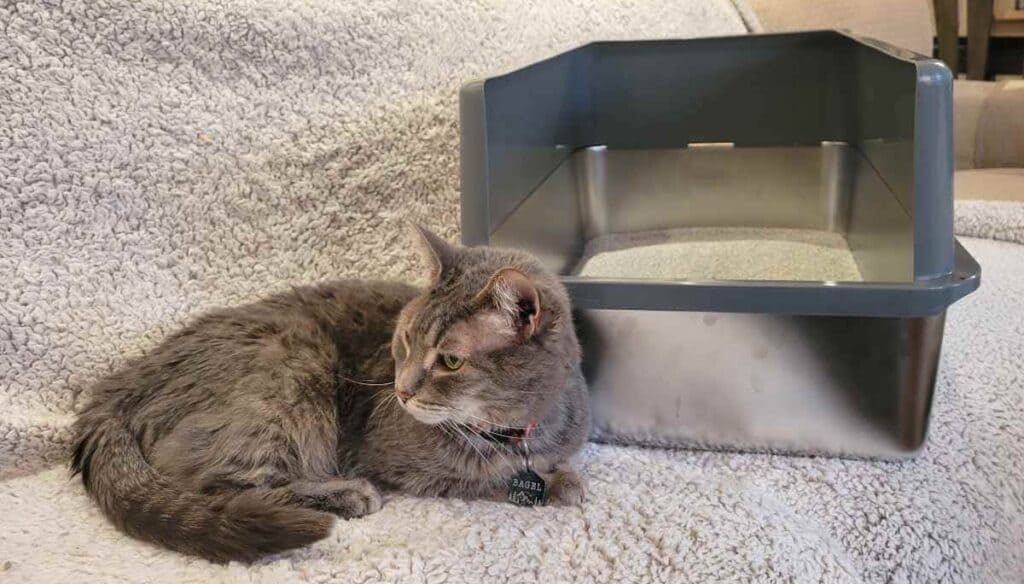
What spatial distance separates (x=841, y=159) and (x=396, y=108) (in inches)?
34.5

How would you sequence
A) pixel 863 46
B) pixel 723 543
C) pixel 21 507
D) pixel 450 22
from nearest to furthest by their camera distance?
pixel 723 543, pixel 21 507, pixel 863 46, pixel 450 22

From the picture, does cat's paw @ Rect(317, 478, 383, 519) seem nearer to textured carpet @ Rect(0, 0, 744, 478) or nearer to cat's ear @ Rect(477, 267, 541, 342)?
cat's ear @ Rect(477, 267, 541, 342)

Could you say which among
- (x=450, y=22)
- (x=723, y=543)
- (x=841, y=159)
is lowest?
(x=723, y=543)

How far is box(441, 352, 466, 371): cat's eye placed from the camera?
3.02ft

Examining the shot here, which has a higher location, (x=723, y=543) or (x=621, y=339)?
(x=621, y=339)

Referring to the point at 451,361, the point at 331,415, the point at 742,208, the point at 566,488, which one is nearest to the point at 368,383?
the point at 331,415

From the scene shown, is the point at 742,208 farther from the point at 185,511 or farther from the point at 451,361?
the point at 185,511

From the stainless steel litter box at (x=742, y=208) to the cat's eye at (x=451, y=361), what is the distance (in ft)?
0.59

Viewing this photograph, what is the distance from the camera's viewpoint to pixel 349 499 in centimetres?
95

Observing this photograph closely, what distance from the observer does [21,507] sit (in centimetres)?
96

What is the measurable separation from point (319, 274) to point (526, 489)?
563mm

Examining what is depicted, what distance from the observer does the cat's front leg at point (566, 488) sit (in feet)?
3.13

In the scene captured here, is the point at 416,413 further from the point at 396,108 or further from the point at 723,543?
the point at 396,108

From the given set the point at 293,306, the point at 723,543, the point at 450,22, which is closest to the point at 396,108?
the point at 450,22
